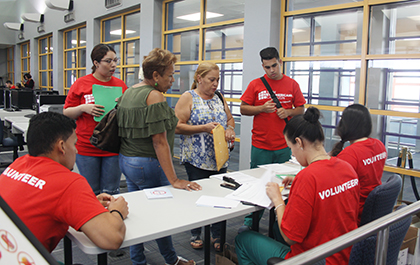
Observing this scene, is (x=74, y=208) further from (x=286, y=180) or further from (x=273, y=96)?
(x=273, y=96)

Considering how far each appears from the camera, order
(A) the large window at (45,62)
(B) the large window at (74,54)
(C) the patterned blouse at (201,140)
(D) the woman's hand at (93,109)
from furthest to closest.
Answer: (A) the large window at (45,62)
(B) the large window at (74,54)
(C) the patterned blouse at (201,140)
(D) the woman's hand at (93,109)

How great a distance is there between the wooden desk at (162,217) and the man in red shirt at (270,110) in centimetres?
99

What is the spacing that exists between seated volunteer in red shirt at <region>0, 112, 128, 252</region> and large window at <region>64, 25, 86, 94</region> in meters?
8.75

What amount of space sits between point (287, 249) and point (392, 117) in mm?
2443

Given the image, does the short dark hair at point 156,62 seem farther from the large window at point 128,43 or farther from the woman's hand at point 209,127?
the large window at point 128,43

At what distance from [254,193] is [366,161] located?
2.04ft

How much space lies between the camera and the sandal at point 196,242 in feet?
8.63

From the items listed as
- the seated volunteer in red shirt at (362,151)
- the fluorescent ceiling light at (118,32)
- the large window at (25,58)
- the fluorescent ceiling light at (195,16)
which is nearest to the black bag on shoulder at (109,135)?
the seated volunteer in red shirt at (362,151)

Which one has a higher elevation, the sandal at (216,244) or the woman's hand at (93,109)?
the woman's hand at (93,109)

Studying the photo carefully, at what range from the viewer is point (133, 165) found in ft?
6.03

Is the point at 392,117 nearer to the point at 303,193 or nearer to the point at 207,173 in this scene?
the point at 207,173

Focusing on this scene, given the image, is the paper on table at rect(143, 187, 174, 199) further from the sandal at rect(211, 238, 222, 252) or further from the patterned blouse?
the sandal at rect(211, 238, 222, 252)

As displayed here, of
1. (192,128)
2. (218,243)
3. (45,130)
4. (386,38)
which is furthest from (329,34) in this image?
(45,130)

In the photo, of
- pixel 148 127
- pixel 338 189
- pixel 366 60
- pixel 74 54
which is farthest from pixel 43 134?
pixel 74 54
